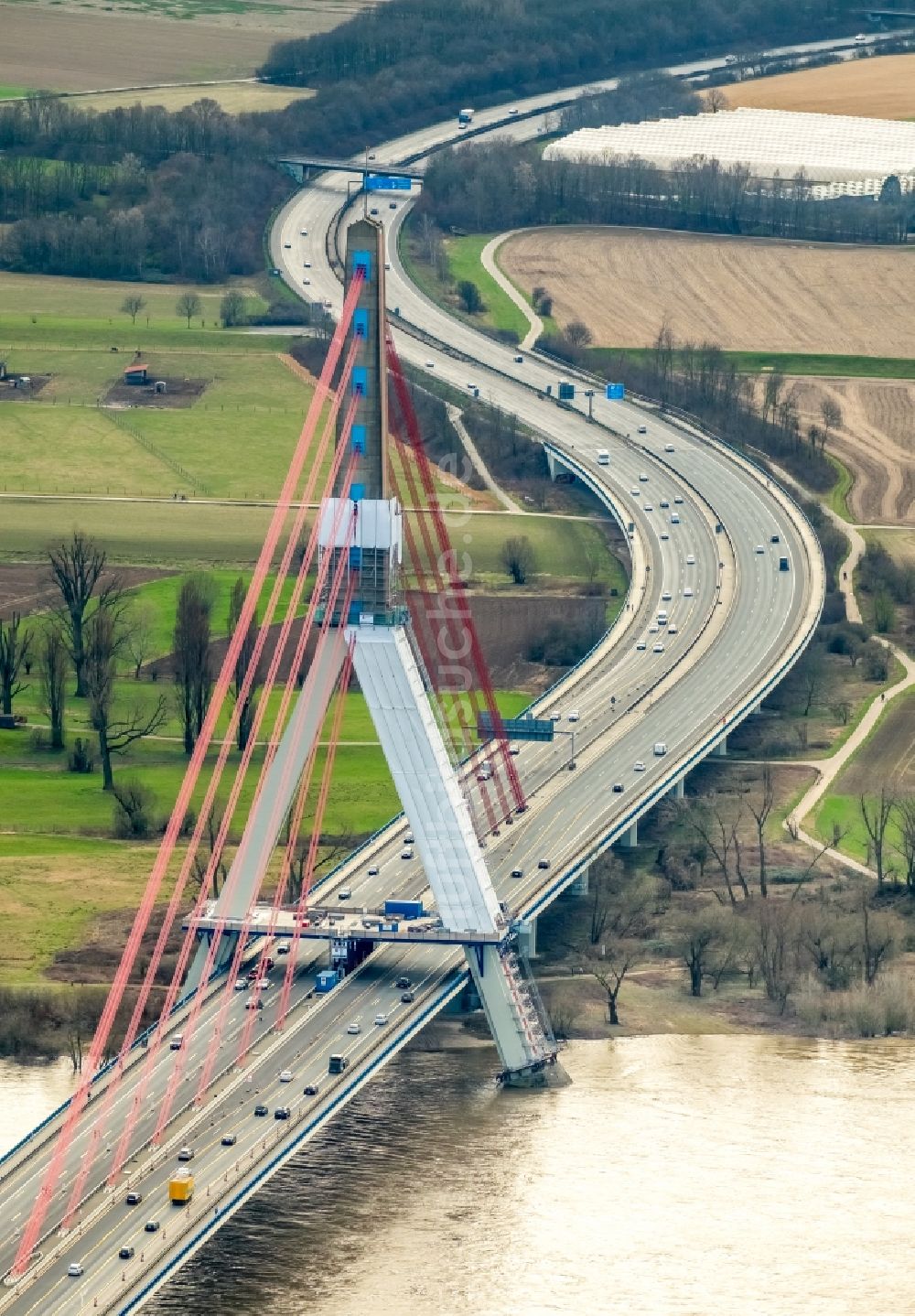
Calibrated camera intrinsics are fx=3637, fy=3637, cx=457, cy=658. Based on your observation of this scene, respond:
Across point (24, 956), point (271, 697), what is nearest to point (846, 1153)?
point (24, 956)

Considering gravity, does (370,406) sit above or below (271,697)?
above

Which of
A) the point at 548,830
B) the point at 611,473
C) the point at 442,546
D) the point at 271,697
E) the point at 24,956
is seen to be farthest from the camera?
the point at 611,473

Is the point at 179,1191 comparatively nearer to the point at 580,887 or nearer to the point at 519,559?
the point at 580,887

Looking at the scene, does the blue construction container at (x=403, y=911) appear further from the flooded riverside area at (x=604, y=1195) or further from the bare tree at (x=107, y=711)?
the bare tree at (x=107, y=711)

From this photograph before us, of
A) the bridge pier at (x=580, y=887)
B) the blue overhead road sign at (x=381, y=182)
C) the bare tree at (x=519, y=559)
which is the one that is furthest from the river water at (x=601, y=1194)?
the bare tree at (x=519, y=559)

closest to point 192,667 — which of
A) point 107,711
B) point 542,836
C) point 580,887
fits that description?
point 107,711

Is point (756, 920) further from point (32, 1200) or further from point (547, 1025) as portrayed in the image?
point (32, 1200)

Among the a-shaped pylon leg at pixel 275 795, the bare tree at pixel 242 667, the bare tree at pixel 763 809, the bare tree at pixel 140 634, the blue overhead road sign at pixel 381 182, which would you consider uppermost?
the blue overhead road sign at pixel 381 182
